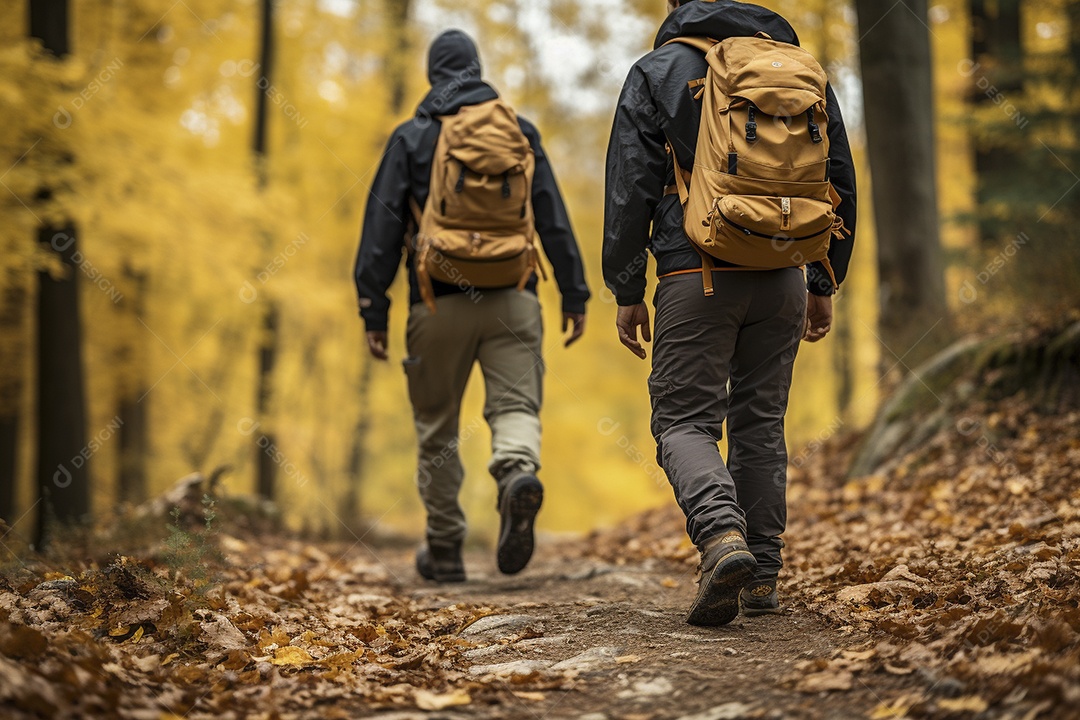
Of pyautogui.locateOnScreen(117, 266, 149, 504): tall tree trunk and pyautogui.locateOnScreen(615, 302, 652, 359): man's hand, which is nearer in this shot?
pyautogui.locateOnScreen(615, 302, 652, 359): man's hand

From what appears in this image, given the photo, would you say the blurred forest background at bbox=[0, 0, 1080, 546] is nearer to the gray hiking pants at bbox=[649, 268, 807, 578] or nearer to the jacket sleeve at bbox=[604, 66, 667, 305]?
the gray hiking pants at bbox=[649, 268, 807, 578]

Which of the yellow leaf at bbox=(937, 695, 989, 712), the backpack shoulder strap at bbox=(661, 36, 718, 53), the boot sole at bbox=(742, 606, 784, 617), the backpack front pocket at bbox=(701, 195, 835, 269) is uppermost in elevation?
the backpack shoulder strap at bbox=(661, 36, 718, 53)

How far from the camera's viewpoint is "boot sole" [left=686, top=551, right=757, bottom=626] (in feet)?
9.37

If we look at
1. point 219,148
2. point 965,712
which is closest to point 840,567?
point 965,712

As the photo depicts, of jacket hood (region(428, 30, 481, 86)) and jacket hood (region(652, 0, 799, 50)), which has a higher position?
jacket hood (region(428, 30, 481, 86))

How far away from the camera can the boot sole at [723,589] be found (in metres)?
2.86

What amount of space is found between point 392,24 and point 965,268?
9154 mm

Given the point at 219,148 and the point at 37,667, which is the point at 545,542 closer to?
the point at 37,667

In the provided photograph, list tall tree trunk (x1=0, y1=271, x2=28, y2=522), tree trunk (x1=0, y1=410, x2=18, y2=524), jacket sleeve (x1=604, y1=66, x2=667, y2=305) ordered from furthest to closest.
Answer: tall tree trunk (x1=0, y1=271, x2=28, y2=522) → tree trunk (x1=0, y1=410, x2=18, y2=524) → jacket sleeve (x1=604, y1=66, x2=667, y2=305)

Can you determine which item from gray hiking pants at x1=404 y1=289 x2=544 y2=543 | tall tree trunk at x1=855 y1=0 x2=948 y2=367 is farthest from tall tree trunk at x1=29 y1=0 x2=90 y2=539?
tall tree trunk at x1=855 y1=0 x2=948 y2=367

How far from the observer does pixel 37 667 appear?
2.28 m

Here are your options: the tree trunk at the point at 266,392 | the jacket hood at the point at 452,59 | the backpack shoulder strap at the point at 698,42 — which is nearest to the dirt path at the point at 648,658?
the backpack shoulder strap at the point at 698,42

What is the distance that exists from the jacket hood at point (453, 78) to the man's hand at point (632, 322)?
1.88m

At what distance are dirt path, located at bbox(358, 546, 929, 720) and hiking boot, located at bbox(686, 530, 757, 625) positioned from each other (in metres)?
0.08
